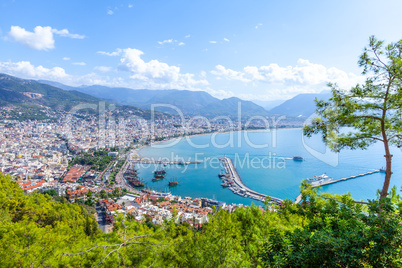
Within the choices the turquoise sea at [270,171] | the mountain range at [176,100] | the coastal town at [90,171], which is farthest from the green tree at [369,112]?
the mountain range at [176,100]

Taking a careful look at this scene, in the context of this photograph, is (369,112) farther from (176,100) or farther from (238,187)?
(176,100)

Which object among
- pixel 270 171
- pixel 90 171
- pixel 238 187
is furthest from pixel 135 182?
pixel 270 171

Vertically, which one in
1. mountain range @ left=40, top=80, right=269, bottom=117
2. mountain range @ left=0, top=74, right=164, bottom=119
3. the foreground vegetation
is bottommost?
the foreground vegetation

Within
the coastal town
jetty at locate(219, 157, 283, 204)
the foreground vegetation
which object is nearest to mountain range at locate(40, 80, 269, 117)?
the coastal town

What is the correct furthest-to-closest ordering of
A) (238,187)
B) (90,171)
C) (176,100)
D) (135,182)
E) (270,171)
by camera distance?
(176,100)
(90,171)
(270,171)
(135,182)
(238,187)

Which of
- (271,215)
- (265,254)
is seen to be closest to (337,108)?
(271,215)

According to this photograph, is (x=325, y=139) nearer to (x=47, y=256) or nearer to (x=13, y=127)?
(x=47, y=256)

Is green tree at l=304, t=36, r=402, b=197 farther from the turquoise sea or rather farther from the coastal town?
the turquoise sea

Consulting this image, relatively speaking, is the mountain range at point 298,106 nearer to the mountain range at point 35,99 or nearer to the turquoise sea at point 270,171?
the mountain range at point 35,99
